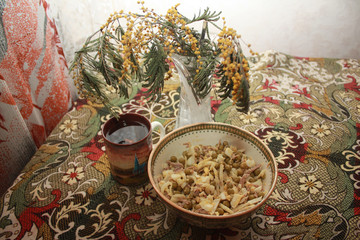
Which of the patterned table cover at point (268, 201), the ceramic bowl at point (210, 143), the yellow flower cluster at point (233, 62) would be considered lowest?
the patterned table cover at point (268, 201)

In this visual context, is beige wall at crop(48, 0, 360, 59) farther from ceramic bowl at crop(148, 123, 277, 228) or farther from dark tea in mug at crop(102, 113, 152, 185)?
ceramic bowl at crop(148, 123, 277, 228)

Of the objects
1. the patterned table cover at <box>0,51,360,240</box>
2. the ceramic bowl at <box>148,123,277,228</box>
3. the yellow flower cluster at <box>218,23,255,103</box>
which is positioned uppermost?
the yellow flower cluster at <box>218,23,255,103</box>

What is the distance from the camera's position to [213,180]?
688 mm

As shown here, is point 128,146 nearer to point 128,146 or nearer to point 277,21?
point 128,146

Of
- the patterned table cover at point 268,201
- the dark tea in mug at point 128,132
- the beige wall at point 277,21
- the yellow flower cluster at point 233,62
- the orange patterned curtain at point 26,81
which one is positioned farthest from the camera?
the beige wall at point 277,21

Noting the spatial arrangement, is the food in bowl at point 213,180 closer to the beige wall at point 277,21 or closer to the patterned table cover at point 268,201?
the patterned table cover at point 268,201

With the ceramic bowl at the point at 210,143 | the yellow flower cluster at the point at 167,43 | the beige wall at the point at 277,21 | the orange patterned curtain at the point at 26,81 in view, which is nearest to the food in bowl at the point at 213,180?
the ceramic bowl at the point at 210,143

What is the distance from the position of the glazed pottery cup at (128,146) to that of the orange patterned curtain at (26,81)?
40 cm

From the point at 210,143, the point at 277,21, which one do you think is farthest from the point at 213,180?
the point at 277,21

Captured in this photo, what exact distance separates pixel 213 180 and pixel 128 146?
0.23m

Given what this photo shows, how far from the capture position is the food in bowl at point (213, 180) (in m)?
0.63

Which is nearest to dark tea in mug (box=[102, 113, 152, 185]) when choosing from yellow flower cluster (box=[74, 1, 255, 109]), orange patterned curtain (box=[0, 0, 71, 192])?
yellow flower cluster (box=[74, 1, 255, 109])

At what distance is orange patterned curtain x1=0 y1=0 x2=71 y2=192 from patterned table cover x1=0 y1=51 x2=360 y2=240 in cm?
14

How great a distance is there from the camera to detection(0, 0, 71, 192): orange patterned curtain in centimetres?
87
